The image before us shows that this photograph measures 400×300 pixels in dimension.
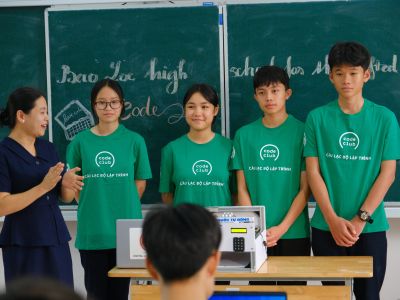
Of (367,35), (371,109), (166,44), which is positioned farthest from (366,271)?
(166,44)

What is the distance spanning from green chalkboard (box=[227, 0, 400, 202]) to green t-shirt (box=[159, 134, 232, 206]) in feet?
1.58

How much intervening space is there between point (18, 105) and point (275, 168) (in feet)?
4.62

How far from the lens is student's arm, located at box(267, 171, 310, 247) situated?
11.1 feet

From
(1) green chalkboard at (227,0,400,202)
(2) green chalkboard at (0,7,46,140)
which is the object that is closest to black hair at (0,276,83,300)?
(1) green chalkboard at (227,0,400,202)

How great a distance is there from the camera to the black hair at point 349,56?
3.33 meters

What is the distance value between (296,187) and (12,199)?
1521mm

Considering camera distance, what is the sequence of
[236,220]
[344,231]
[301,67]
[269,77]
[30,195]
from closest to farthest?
1. [236,220]
2. [30,195]
3. [344,231]
4. [269,77]
5. [301,67]

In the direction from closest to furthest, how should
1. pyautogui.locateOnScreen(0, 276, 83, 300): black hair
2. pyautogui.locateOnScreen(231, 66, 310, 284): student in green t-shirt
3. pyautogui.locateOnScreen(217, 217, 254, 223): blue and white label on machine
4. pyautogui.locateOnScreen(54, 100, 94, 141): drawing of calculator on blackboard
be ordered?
pyautogui.locateOnScreen(0, 276, 83, 300): black hair, pyautogui.locateOnScreen(217, 217, 254, 223): blue and white label on machine, pyautogui.locateOnScreen(231, 66, 310, 284): student in green t-shirt, pyautogui.locateOnScreen(54, 100, 94, 141): drawing of calculator on blackboard

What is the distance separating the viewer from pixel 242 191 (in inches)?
142

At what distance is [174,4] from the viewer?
4.17m

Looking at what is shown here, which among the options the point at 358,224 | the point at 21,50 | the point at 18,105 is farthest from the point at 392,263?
the point at 21,50

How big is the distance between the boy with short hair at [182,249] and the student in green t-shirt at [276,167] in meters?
2.29

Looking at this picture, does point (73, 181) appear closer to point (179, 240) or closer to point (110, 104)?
point (110, 104)

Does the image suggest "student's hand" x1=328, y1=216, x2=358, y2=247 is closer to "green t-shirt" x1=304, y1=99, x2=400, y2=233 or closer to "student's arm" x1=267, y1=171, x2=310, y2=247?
"green t-shirt" x1=304, y1=99, x2=400, y2=233
